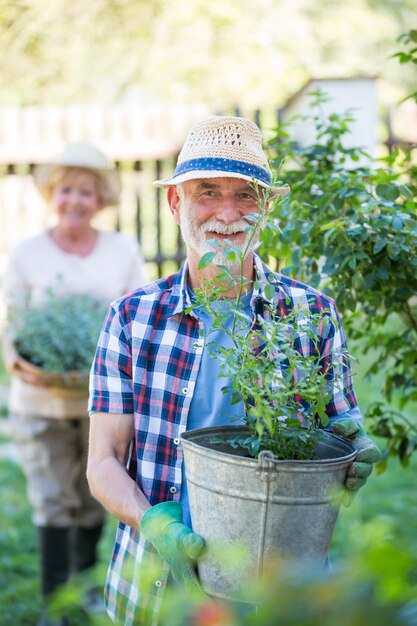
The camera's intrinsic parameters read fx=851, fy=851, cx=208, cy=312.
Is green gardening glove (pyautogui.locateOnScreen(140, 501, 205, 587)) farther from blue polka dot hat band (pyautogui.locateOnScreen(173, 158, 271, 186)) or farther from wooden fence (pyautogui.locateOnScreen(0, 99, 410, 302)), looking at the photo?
wooden fence (pyautogui.locateOnScreen(0, 99, 410, 302))

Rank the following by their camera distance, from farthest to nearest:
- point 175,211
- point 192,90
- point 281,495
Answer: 1. point 192,90
2. point 175,211
3. point 281,495

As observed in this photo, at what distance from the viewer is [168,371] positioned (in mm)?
2006

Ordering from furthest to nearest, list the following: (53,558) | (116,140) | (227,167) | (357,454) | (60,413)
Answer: (116,140), (53,558), (60,413), (227,167), (357,454)

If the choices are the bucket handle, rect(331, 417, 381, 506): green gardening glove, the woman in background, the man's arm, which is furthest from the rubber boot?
the bucket handle

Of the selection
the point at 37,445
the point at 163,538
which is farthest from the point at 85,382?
the point at 163,538

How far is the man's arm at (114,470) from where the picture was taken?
188 cm

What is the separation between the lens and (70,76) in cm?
1380

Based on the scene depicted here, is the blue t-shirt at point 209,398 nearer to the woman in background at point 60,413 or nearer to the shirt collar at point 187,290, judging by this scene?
the shirt collar at point 187,290

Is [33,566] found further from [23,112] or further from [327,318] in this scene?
[23,112]

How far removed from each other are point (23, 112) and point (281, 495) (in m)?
6.03

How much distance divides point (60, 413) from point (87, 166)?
4.24 feet

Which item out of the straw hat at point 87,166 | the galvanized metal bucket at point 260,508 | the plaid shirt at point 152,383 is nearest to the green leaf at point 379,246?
the plaid shirt at point 152,383

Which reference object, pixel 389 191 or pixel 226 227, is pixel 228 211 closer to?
pixel 226 227

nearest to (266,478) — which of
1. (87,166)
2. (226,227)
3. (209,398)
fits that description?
(209,398)
